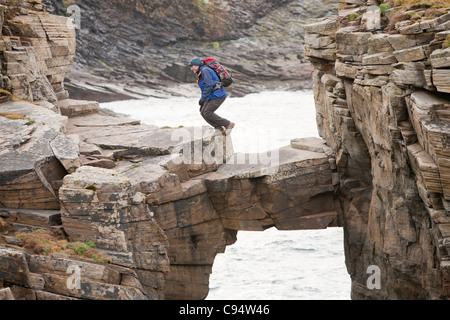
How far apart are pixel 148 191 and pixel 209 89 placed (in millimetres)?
4330

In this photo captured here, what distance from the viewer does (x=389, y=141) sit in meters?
19.8

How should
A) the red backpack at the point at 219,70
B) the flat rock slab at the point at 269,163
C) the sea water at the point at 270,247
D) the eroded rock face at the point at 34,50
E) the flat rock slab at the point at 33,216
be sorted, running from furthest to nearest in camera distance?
the sea water at the point at 270,247
the eroded rock face at the point at 34,50
the flat rock slab at the point at 269,163
the red backpack at the point at 219,70
the flat rock slab at the point at 33,216

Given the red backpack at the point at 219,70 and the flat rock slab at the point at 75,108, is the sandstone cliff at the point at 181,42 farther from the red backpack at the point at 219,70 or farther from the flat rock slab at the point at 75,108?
the red backpack at the point at 219,70

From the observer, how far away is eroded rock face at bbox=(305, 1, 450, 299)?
1733cm

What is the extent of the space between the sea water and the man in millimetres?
9657

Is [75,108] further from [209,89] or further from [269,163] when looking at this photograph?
[269,163]

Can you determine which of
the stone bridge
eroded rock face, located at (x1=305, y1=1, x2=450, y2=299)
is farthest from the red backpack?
eroded rock face, located at (x1=305, y1=1, x2=450, y2=299)

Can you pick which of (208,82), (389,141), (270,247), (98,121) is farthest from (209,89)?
(270,247)

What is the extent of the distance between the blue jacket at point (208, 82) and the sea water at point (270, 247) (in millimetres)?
10523

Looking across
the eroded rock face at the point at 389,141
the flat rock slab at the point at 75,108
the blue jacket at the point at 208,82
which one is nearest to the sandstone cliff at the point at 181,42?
the flat rock slab at the point at 75,108

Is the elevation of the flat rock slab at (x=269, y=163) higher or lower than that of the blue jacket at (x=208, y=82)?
lower

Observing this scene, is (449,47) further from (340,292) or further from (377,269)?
(340,292)

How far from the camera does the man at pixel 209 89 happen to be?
73.6 feet

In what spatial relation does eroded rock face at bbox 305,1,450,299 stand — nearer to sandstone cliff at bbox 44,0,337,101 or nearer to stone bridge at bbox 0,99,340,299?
stone bridge at bbox 0,99,340,299
